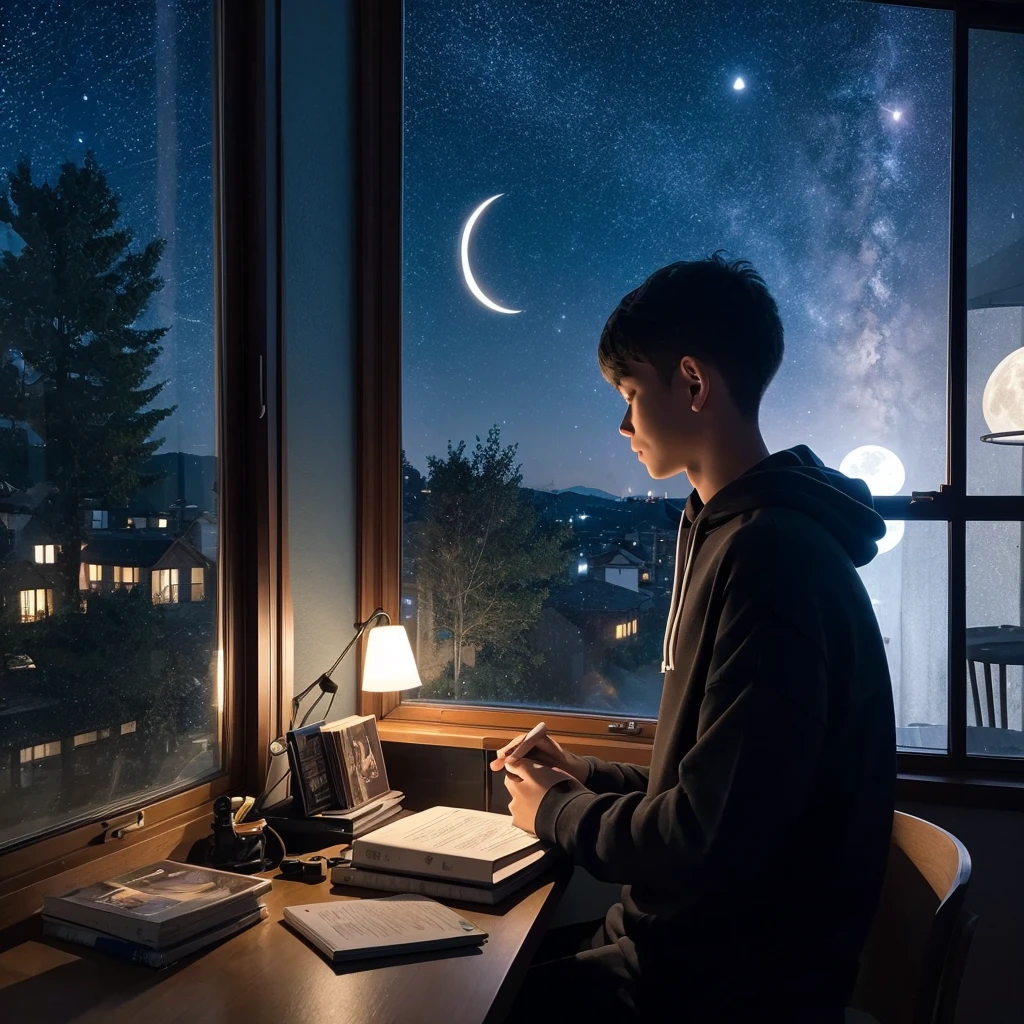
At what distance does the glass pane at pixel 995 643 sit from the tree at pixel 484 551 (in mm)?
1022

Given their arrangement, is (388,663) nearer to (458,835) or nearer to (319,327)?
(458,835)

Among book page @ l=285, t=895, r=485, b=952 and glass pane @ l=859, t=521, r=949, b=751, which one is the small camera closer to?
book page @ l=285, t=895, r=485, b=952

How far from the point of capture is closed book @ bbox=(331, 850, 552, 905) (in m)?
1.36

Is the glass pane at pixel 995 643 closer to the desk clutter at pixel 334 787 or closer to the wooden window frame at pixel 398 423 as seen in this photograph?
the wooden window frame at pixel 398 423

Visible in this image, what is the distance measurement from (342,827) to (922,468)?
159cm

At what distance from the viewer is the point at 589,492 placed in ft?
7.50

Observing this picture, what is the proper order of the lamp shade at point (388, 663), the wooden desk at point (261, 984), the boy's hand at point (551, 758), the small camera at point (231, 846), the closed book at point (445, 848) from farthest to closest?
the lamp shade at point (388, 663) → the boy's hand at point (551, 758) → the small camera at point (231, 846) → the closed book at point (445, 848) → the wooden desk at point (261, 984)

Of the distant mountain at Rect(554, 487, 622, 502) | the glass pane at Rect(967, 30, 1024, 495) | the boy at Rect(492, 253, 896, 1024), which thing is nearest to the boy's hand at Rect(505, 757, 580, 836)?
the boy at Rect(492, 253, 896, 1024)

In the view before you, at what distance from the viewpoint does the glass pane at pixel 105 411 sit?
4.18 feet

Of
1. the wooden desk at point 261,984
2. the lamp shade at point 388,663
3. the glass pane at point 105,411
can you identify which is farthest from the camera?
the lamp shade at point 388,663

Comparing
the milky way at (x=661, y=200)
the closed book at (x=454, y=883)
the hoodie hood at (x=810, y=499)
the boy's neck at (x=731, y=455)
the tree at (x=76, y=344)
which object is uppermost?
the milky way at (x=661, y=200)

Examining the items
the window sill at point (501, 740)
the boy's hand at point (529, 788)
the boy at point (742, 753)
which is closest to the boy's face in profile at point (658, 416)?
the boy at point (742, 753)

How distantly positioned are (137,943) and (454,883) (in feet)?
1.52

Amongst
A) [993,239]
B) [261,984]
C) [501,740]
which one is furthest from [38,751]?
[993,239]
